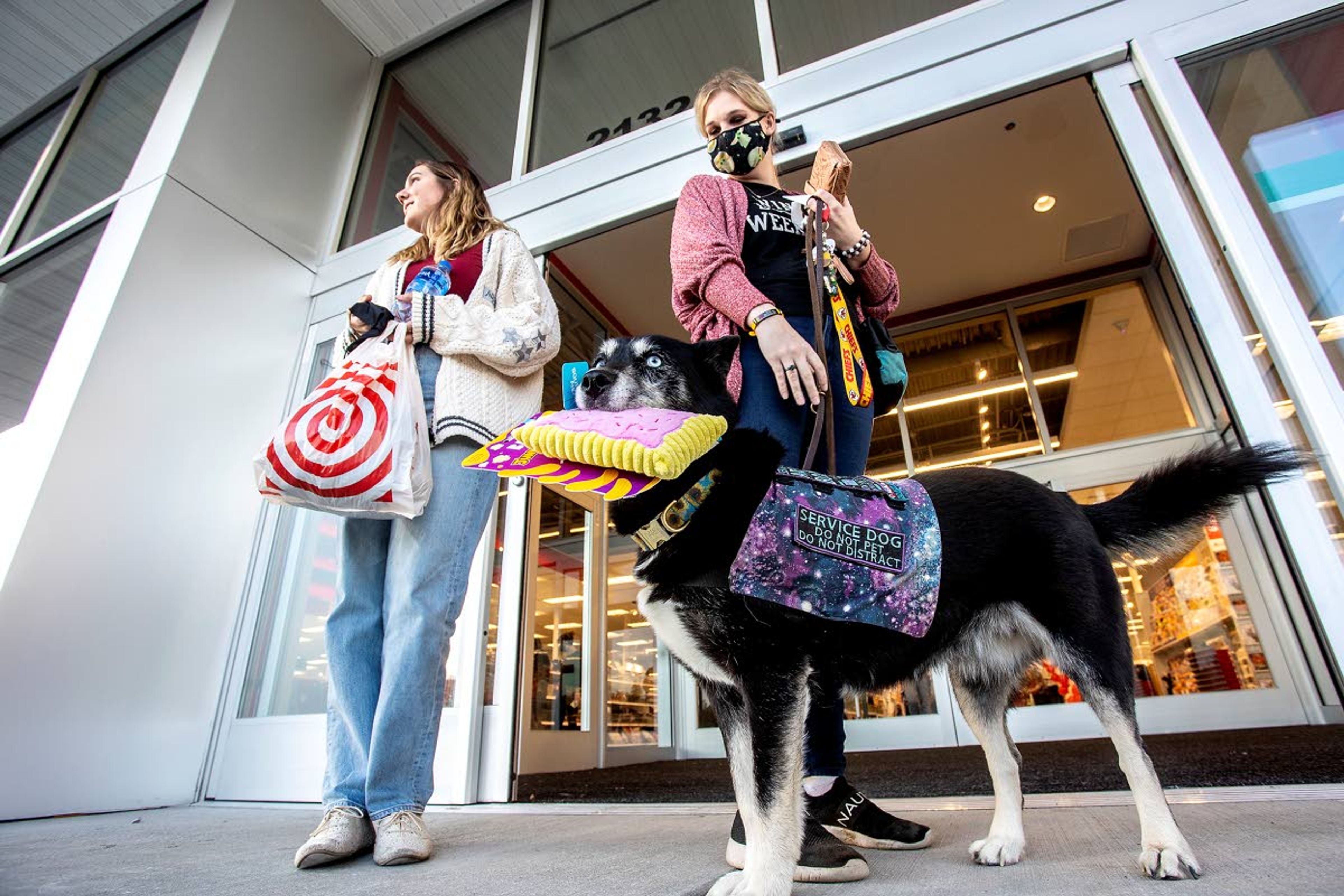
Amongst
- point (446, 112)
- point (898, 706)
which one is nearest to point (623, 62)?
point (446, 112)

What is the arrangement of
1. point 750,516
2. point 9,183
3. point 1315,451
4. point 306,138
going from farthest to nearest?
point 9,183 → point 306,138 → point 1315,451 → point 750,516

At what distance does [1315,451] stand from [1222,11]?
1.68 m

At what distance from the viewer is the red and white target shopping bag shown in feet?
4.81

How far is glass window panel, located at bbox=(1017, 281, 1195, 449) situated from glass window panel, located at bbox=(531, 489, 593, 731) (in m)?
Result: 4.04

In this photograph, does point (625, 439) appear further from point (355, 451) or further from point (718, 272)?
point (355, 451)

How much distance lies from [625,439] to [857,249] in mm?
1062

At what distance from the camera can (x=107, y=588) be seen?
2771 mm

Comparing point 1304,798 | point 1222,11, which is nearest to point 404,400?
point 1304,798

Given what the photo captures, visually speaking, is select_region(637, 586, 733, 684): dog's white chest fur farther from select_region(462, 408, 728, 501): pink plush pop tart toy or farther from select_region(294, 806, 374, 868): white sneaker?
select_region(294, 806, 374, 868): white sneaker

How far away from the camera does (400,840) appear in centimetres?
143

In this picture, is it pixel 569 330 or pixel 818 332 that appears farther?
pixel 569 330

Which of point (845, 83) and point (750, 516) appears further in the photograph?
point (845, 83)

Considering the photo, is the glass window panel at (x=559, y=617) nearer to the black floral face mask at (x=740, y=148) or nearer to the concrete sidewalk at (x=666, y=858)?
the concrete sidewalk at (x=666, y=858)

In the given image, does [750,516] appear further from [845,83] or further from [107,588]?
[107,588]
